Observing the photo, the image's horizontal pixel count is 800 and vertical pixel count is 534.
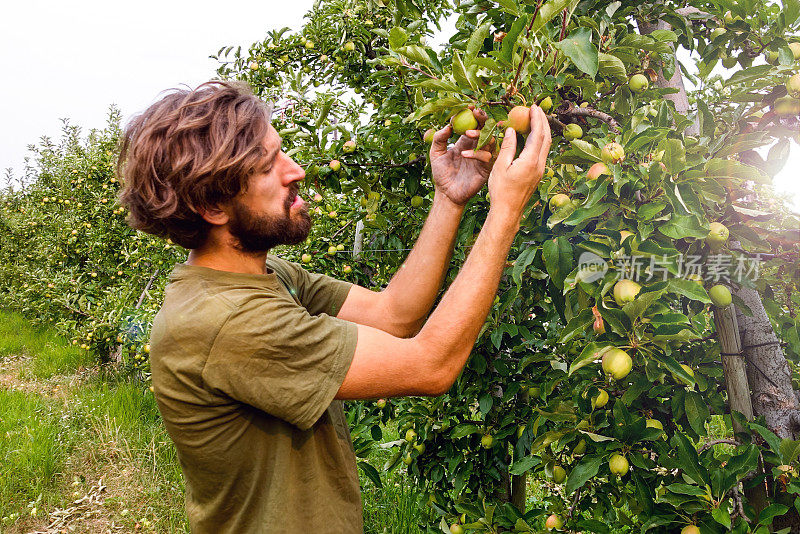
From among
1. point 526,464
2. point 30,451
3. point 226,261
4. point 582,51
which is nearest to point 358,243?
point 226,261

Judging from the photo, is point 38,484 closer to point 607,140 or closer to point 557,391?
point 557,391

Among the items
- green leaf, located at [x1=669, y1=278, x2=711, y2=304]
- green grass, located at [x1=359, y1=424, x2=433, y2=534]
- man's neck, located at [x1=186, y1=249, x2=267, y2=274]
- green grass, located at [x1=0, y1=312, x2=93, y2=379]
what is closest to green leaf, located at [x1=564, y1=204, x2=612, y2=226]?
green leaf, located at [x1=669, y1=278, x2=711, y2=304]

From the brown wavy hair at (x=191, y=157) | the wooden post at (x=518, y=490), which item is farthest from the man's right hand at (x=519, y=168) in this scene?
the wooden post at (x=518, y=490)

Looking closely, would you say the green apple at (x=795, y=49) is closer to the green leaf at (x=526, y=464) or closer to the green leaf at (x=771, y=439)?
the green leaf at (x=771, y=439)

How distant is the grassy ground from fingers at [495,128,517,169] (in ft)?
7.67

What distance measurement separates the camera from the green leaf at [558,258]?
127cm

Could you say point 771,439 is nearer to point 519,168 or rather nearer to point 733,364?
point 733,364

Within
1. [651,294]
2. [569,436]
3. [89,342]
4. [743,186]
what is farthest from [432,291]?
[89,342]

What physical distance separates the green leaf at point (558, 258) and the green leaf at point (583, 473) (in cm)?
46

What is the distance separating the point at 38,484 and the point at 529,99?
394 centimetres

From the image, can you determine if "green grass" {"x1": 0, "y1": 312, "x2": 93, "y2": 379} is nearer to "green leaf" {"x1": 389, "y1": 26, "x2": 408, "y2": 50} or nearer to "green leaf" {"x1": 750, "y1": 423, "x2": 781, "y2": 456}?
"green leaf" {"x1": 389, "y1": 26, "x2": 408, "y2": 50}

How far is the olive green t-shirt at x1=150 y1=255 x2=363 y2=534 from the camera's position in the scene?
1.21 meters

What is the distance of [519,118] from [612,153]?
22 centimetres

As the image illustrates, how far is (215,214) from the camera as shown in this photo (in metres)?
1.41
